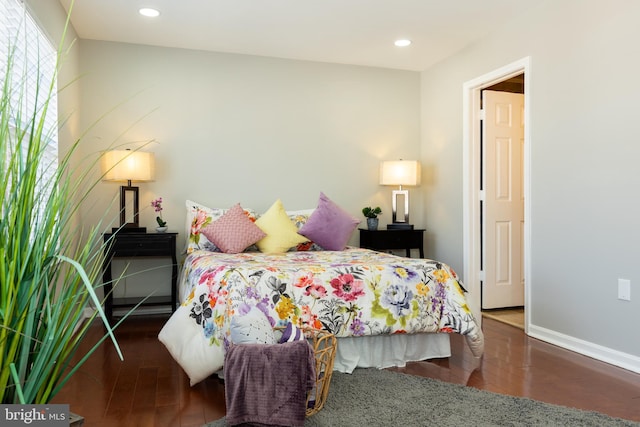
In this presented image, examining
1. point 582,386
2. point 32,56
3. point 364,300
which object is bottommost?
point 582,386

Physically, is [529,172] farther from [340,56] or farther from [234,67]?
[234,67]

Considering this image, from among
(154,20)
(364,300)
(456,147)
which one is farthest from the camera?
(456,147)

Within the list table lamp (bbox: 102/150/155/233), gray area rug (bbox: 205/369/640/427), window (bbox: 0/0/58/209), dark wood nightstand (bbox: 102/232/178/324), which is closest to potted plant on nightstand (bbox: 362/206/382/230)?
dark wood nightstand (bbox: 102/232/178/324)

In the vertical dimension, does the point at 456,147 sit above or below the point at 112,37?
below

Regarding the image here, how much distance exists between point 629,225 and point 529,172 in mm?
942

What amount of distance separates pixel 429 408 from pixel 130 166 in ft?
10.1

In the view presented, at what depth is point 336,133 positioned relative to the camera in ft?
17.0

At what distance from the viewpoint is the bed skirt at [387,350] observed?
2.95 meters

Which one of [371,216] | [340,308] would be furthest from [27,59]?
[371,216]

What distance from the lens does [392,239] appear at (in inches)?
196

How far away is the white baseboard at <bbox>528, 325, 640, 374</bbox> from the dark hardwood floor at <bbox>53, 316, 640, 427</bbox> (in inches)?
2.5

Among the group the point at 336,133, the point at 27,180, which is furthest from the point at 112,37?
the point at 27,180

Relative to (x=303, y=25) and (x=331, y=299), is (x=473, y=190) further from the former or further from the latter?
(x=331, y=299)

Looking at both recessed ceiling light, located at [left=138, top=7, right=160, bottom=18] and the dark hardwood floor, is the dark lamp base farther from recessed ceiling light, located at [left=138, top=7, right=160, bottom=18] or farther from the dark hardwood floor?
recessed ceiling light, located at [left=138, top=7, right=160, bottom=18]
